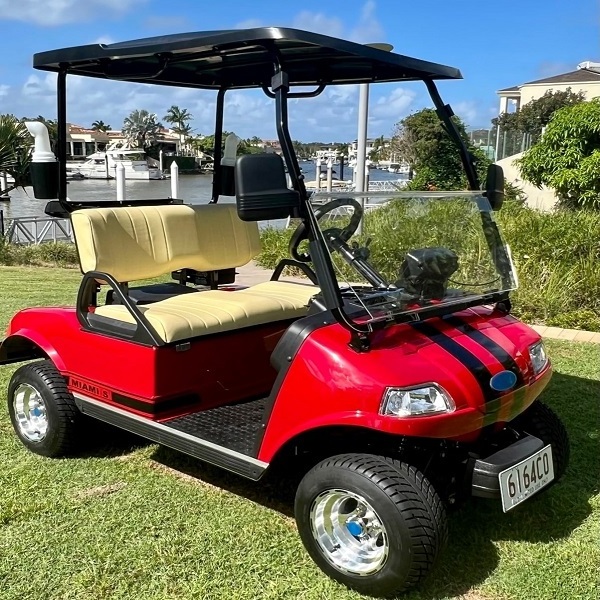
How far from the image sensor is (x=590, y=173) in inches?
Result: 368

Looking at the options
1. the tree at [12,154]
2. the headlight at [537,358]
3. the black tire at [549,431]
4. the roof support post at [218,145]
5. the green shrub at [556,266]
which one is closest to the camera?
the headlight at [537,358]

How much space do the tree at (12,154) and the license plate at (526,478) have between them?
10.4m

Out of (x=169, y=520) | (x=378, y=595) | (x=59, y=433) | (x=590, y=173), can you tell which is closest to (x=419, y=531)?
(x=378, y=595)

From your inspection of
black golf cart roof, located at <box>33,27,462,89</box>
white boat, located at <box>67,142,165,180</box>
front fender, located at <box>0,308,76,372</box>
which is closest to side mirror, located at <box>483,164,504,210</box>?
black golf cart roof, located at <box>33,27,462,89</box>

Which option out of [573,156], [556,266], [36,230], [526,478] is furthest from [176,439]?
[36,230]

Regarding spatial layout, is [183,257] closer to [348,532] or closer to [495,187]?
[495,187]

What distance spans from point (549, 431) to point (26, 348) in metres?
2.60

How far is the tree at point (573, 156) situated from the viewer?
368 inches

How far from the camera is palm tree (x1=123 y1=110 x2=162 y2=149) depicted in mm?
69500

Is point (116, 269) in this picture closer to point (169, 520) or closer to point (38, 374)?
point (38, 374)

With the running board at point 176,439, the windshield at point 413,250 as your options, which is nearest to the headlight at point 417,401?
the windshield at point 413,250

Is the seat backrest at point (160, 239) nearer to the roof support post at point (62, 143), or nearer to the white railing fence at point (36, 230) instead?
the roof support post at point (62, 143)

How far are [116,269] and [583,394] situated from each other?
2900 mm

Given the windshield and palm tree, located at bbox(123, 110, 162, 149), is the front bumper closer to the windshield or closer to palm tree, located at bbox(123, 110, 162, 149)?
the windshield
